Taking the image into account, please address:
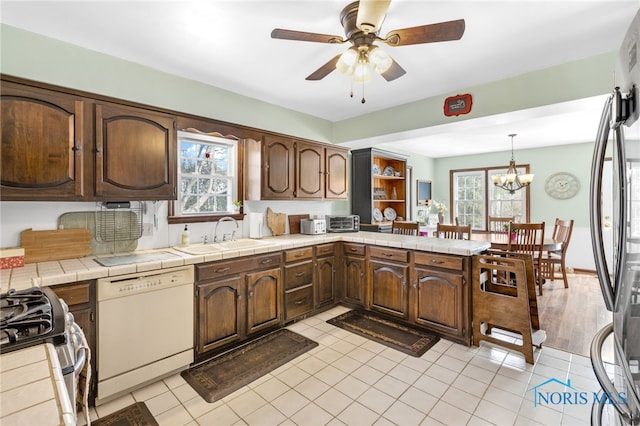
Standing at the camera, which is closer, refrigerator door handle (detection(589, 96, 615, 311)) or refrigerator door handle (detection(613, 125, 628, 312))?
refrigerator door handle (detection(613, 125, 628, 312))

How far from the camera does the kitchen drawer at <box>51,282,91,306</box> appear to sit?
70.7 inches

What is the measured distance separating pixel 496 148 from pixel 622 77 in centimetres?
577

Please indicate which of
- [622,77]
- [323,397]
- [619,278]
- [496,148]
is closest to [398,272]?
[323,397]

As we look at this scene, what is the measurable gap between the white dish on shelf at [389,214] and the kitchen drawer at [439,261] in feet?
8.39

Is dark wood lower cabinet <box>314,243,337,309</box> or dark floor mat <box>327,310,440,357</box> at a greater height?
dark wood lower cabinet <box>314,243,337,309</box>

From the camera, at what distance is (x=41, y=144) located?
1.97 metres

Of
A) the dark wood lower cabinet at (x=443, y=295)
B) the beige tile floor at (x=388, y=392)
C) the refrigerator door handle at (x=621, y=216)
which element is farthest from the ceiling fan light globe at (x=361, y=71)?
the beige tile floor at (x=388, y=392)

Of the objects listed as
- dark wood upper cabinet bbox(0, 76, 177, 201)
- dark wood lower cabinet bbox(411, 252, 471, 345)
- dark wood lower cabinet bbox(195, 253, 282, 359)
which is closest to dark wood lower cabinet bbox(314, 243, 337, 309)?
dark wood lower cabinet bbox(195, 253, 282, 359)

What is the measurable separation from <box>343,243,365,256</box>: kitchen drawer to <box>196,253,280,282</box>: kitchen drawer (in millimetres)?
991

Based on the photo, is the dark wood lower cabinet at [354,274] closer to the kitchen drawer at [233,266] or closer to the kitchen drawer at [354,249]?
the kitchen drawer at [354,249]

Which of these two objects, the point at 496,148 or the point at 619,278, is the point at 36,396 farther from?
the point at 496,148

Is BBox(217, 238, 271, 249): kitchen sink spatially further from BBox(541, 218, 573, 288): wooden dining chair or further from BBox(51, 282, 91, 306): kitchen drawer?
BBox(541, 218, 573, 288): wooden dining chair

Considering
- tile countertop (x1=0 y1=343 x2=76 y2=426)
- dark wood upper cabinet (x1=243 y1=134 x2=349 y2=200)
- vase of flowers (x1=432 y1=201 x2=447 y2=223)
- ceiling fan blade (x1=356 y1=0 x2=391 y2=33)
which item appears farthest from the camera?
vase of flowers (x1=432 y1=201 x2=447 y2=223)

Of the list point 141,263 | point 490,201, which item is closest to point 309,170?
point 141,263
